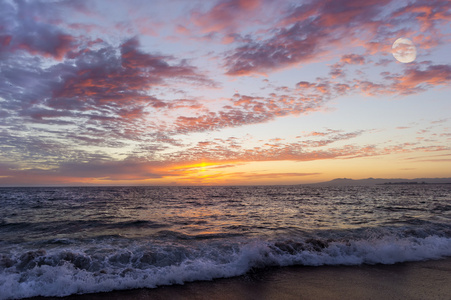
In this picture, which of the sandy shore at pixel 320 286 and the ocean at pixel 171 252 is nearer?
the sandy shore at pixel 320 286

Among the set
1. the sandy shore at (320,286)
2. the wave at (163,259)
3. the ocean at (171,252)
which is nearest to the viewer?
the sandy shore at (320,286)

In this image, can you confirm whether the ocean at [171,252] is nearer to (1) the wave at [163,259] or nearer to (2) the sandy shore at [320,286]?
(1) the wave at [163,259]

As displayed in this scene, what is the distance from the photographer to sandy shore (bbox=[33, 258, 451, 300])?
7.09 m

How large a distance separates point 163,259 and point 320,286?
19.9ft

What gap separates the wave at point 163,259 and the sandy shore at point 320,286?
0.51 m

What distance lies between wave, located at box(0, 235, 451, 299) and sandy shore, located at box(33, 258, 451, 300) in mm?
509

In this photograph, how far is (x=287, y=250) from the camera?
35.5ft

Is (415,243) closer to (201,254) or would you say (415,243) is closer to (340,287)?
(340,287)

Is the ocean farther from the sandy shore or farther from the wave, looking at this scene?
the sandy shore

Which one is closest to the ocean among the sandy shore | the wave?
the wave

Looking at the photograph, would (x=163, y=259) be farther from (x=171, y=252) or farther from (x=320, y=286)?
(x=320, y=286)

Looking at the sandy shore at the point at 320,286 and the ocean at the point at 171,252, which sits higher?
the ocean at the point at 171,252

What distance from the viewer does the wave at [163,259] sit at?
7773mm

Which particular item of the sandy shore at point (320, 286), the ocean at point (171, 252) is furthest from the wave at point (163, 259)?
the sandy shore at point (320, 286)
